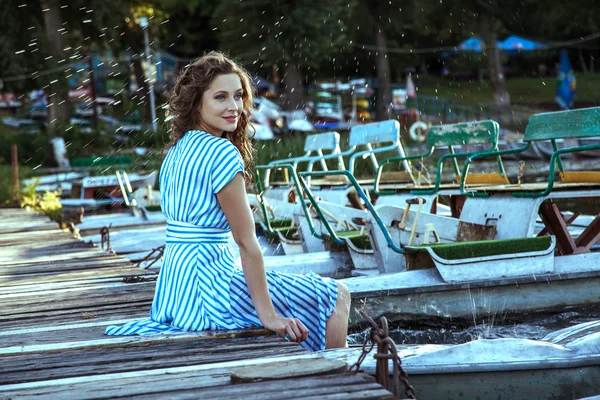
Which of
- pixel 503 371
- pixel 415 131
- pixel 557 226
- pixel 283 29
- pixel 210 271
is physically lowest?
pixel 415 131

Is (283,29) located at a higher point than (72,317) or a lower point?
higher

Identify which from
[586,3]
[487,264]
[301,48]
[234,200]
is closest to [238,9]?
[301,48]

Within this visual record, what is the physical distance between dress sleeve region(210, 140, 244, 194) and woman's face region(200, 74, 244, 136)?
17 cm

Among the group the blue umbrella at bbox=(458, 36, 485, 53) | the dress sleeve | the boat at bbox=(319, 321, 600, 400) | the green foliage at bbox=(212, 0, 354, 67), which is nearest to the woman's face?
the dress sleeve

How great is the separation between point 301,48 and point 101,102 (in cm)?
2817

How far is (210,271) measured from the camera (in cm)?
432

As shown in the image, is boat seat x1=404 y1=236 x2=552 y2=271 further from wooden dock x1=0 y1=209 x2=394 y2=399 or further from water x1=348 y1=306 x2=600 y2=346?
wooden dock x1=0 y1=209 x2=394 y2=399

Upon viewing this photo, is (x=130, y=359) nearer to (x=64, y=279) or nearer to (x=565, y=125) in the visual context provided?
(x=64, y=279)

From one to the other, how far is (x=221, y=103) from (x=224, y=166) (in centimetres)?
35

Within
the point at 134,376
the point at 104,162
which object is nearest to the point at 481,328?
the point at 134,376

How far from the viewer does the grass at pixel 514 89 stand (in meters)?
49.9

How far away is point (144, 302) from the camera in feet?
18.4

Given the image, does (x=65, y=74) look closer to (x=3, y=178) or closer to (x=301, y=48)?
(x=301, y=48)

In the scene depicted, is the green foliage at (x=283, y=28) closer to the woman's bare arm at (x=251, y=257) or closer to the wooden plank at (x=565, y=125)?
the wooden plank at (x=565, y=125)
